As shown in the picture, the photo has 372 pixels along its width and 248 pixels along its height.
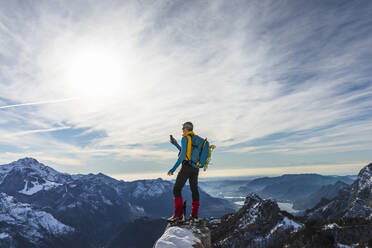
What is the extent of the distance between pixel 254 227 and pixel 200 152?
130 m

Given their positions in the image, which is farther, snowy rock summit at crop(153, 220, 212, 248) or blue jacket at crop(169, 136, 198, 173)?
blue jacket at crop(169, 136, 198, 173)

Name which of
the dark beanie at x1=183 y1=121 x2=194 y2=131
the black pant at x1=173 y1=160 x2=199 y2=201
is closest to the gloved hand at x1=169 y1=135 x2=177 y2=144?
the dark beanie at x1=183 y1=121 x2=194 y2=131

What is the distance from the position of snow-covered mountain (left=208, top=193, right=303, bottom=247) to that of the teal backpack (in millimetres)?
102214

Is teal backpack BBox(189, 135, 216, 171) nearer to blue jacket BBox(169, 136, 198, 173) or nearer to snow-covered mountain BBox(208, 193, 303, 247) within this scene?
blue jacket BBox(169, 136, 198, 173)

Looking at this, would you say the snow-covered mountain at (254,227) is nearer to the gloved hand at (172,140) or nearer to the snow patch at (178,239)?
the gloved hand at (172,140)

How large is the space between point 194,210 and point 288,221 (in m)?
118

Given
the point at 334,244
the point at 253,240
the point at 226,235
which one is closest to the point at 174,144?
the point at 334,244

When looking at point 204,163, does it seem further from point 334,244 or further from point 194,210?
point 334,244

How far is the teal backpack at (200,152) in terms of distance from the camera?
15.0 m

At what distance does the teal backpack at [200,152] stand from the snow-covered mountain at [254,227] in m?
102

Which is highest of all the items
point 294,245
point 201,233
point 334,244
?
point 201,233

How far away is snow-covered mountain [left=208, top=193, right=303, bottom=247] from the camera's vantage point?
4353 inches

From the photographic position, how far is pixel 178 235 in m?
12.2

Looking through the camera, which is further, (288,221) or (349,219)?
(288,221)
